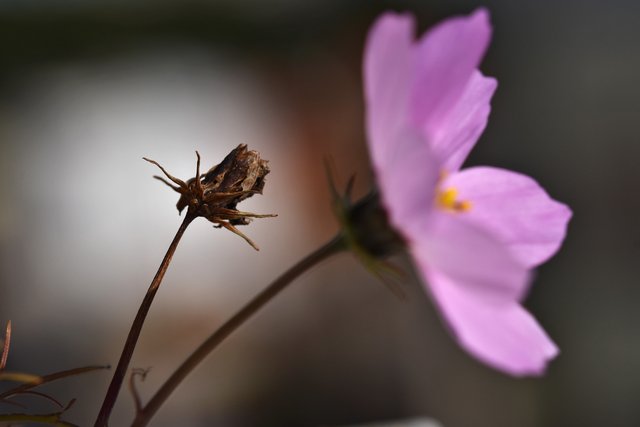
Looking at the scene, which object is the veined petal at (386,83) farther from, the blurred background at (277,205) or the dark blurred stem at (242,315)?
the blurred background at (277,205)

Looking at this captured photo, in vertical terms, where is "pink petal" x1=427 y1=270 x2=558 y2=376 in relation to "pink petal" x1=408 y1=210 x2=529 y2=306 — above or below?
below

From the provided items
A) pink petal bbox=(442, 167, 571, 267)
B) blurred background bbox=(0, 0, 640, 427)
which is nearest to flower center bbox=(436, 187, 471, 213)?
pink petal bbox=(442, 167, 571, 267)

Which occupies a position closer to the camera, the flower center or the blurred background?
the flower center

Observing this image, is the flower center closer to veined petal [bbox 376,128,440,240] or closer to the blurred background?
veined petal [bbox 376,128,440,240]

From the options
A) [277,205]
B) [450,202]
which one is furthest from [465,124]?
[277,205]

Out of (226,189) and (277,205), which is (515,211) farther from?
(277,205)

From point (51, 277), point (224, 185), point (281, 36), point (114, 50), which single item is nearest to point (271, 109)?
→ point (281, 36)

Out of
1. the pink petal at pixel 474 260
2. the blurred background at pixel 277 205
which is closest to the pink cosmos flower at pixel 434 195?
the pink petal at pixel 474 260
